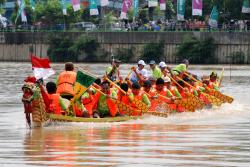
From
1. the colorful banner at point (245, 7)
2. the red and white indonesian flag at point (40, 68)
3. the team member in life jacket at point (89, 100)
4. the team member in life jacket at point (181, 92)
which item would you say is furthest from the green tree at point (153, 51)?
the red and white indonesian flag at point (40, 68)

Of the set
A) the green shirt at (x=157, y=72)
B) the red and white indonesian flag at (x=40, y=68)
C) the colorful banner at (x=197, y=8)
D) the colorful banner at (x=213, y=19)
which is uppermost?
the red and white indonesian flag at (x=40, y=68)

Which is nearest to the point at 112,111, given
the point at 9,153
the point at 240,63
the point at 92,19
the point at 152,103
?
the point at 152,103

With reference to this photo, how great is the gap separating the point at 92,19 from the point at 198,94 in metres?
71.1

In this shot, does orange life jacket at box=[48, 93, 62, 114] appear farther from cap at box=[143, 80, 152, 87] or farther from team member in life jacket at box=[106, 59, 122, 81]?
team member in life jacket at box=[106, 59, 122, 81]

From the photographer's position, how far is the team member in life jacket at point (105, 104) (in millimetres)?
27125

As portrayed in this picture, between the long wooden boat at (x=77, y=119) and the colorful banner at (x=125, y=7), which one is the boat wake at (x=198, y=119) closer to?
the long wooden boat at (x=77, y=119)

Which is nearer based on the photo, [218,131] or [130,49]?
[218,131]

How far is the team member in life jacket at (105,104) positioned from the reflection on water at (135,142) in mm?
605

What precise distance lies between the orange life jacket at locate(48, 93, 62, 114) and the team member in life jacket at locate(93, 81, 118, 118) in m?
1.90

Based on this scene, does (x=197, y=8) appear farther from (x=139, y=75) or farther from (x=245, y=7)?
(x=139, y=75)

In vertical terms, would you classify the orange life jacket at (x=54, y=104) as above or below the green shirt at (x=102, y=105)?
above

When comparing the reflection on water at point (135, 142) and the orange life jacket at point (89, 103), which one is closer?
the reflection on water at point (135, 142)

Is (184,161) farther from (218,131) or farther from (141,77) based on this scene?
(141,77)

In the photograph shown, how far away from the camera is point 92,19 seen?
104m
